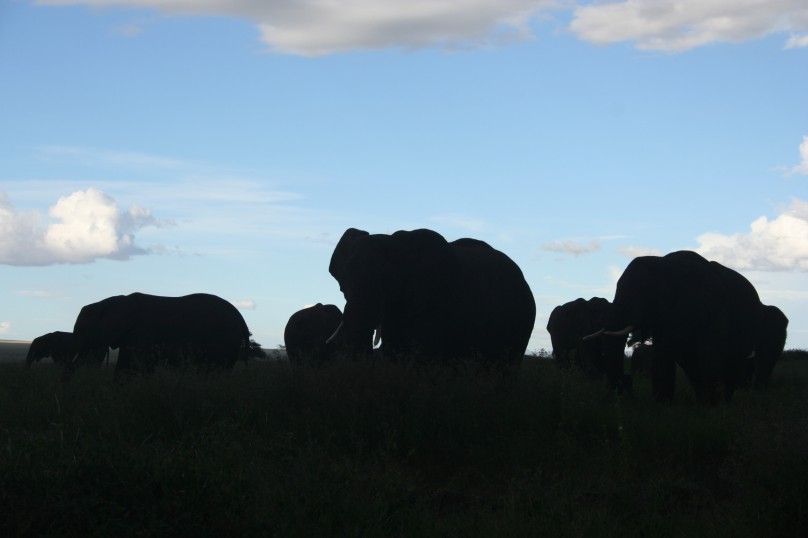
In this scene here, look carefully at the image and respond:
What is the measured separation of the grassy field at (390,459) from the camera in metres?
7.21

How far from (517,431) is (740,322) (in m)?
6.40

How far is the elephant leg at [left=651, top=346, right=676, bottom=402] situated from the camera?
46.5 ft

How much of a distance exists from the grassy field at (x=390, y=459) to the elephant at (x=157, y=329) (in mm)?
4663

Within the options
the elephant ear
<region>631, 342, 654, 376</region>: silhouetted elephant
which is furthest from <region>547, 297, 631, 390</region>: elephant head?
the elephant ear

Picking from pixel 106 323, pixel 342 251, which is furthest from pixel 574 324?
pixel 106 323

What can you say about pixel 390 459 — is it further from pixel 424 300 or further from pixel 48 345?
pixel 48 345

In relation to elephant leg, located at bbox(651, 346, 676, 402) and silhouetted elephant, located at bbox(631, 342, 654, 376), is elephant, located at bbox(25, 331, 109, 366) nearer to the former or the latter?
silhouetted elephant, located at bbox(631, 342, 654, 376)

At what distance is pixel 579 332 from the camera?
64.7 feet

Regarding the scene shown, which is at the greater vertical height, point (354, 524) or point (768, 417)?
point (768, 417)

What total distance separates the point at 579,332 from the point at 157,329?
25.0 feet

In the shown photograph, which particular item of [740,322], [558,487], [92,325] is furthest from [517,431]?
[92,325]

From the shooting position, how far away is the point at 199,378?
1165cm

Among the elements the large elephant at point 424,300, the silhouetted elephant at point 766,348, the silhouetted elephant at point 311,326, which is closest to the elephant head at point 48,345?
the silhouetted elephant at point 311,326

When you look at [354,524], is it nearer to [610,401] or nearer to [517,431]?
[517,431]
